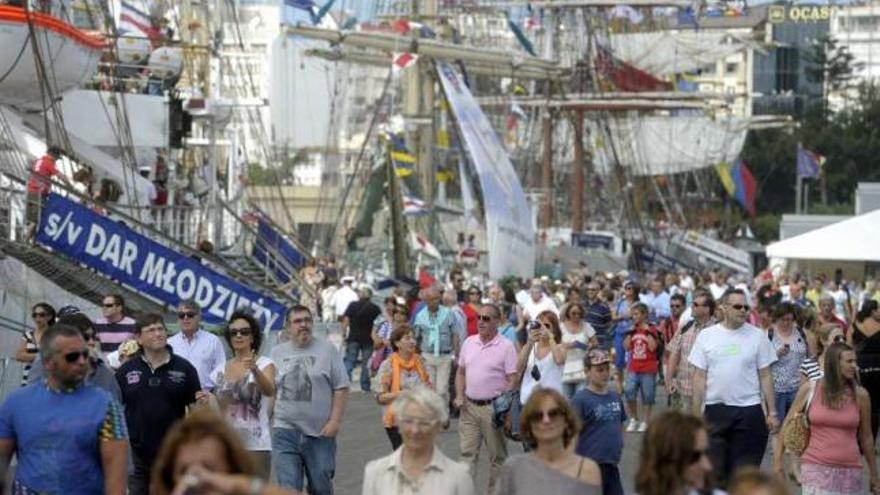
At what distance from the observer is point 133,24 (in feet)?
134

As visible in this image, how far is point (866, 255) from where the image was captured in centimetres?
3419

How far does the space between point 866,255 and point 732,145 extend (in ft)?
259

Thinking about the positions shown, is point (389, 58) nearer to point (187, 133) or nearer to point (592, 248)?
point (592, 248)

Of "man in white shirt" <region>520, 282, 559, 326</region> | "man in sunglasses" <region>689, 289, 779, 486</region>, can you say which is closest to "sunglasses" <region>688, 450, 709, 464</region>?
"man in sunglasses" <region>689, 289, 779, 486</region>

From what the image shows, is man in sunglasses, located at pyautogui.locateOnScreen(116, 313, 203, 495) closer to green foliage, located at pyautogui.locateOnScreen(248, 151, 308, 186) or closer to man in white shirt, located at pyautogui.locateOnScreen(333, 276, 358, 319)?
man in white shirt, located at pyautogui.locateOnScreen(333, 276, 358, 319)

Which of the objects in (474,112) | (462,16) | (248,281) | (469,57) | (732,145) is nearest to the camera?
(248,281)

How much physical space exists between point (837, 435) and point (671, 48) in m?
98.0

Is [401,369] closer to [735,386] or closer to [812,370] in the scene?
[735,386]

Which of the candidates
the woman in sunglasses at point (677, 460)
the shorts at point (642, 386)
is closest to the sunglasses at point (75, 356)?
the woman in sunglasses at point (677, 460)

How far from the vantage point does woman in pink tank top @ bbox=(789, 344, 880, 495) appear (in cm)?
1201

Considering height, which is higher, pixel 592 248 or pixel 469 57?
pixel 469 57

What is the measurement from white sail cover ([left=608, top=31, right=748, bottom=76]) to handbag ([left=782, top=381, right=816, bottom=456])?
93.4m

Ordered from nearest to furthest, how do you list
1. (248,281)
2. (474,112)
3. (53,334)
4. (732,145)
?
(53,334) < (248,281) < (474,112) < (732,145)

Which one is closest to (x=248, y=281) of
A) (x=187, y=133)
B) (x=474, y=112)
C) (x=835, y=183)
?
(x=187, y=133)
